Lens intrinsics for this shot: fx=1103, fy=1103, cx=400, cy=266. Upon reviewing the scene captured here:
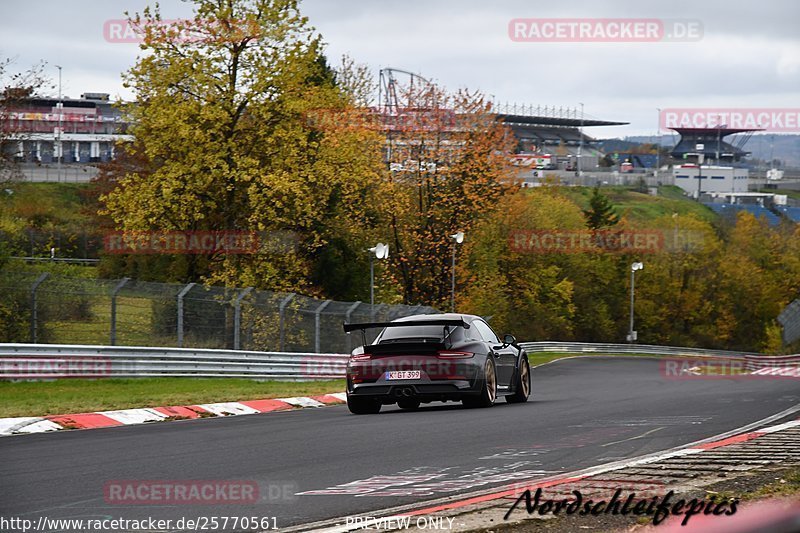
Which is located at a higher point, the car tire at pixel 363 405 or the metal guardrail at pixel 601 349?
the car tire at pixel 363 405

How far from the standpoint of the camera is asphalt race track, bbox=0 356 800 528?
23.8 ft

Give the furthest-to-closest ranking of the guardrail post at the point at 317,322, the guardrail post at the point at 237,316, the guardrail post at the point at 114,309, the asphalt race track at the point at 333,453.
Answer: the guardrail post at the point at 317,322, the guardrail post at the point at 237,316, the guardrail post at the point at 114,309, the asphalt race track at the point at 333,453

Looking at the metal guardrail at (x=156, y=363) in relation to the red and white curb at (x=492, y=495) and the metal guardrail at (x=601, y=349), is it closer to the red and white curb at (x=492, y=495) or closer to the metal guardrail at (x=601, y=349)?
the red and white curb at (x=492, y=495)

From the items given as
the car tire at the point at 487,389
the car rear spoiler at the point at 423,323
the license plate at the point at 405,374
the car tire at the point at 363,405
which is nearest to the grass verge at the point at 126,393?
the car tire at the point at 363,405

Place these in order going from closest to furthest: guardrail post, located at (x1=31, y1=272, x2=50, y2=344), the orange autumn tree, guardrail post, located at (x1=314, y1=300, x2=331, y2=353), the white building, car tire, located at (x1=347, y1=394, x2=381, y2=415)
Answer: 1. car tire, located at (x1=347, y1=394, x2=381, y2=415)
2. guardrail post, located at (x1=31, y1=272, x2=50, y2=344)
3. guardrail post, located at (x1=314, y1=300, x2=331, y2=353)
4. the orange autumn tree
5. the white building

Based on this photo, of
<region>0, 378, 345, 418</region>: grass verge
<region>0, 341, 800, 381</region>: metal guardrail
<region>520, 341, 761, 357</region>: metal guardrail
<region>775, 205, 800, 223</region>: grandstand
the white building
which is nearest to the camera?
<region>0, 378, 345, 418</region>: grass verge

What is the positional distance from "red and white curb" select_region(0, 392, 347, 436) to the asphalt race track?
0.78m

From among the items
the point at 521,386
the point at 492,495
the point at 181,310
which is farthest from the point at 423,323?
the point at 181,310

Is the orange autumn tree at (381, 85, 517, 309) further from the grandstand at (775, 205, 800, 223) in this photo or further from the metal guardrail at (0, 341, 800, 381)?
the grandstand at (775, 205, 800, 223)

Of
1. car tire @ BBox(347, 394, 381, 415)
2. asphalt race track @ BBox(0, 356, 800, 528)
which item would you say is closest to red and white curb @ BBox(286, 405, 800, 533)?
asphalt race track @ BBox(0, 356, 800, 528)

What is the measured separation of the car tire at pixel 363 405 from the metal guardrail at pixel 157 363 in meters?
8.10

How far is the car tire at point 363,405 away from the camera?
15.8 metres

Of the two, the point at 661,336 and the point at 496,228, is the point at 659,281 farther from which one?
the point at 496,228

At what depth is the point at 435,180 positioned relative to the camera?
2051 inches
